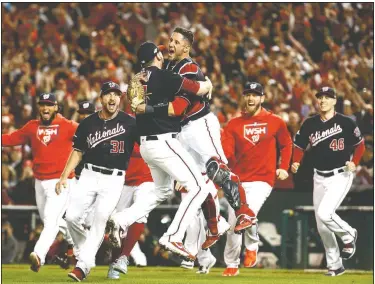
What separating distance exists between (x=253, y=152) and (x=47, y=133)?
2626 millimetres

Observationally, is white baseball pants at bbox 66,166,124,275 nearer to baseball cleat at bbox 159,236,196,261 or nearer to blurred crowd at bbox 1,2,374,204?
baseball cleat at bbox 159,236,196,261

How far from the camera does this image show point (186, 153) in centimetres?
1008

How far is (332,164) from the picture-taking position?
497 inches

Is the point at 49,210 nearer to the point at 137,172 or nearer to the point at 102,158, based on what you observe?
the point at 137,172

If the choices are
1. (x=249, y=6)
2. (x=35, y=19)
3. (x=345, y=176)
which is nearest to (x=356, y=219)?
(x=345, y=176)

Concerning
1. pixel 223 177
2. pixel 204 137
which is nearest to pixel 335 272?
pixel 223 177

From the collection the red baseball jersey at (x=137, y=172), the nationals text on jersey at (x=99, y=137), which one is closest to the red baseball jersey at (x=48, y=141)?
the red baseball jersey at (x=137, y=172)

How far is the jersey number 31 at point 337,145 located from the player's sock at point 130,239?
2.67 meters

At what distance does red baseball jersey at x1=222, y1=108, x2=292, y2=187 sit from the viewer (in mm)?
12602

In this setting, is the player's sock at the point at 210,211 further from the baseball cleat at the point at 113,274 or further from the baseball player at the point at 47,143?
the baseball player at the point at 47,143

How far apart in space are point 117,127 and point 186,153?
1293mm

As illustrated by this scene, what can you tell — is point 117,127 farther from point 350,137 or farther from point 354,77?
point 354,77

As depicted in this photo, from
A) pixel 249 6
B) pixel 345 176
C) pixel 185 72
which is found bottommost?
pixel 345 176

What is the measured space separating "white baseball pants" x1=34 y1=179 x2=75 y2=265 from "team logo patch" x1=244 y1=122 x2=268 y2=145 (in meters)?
2.40
